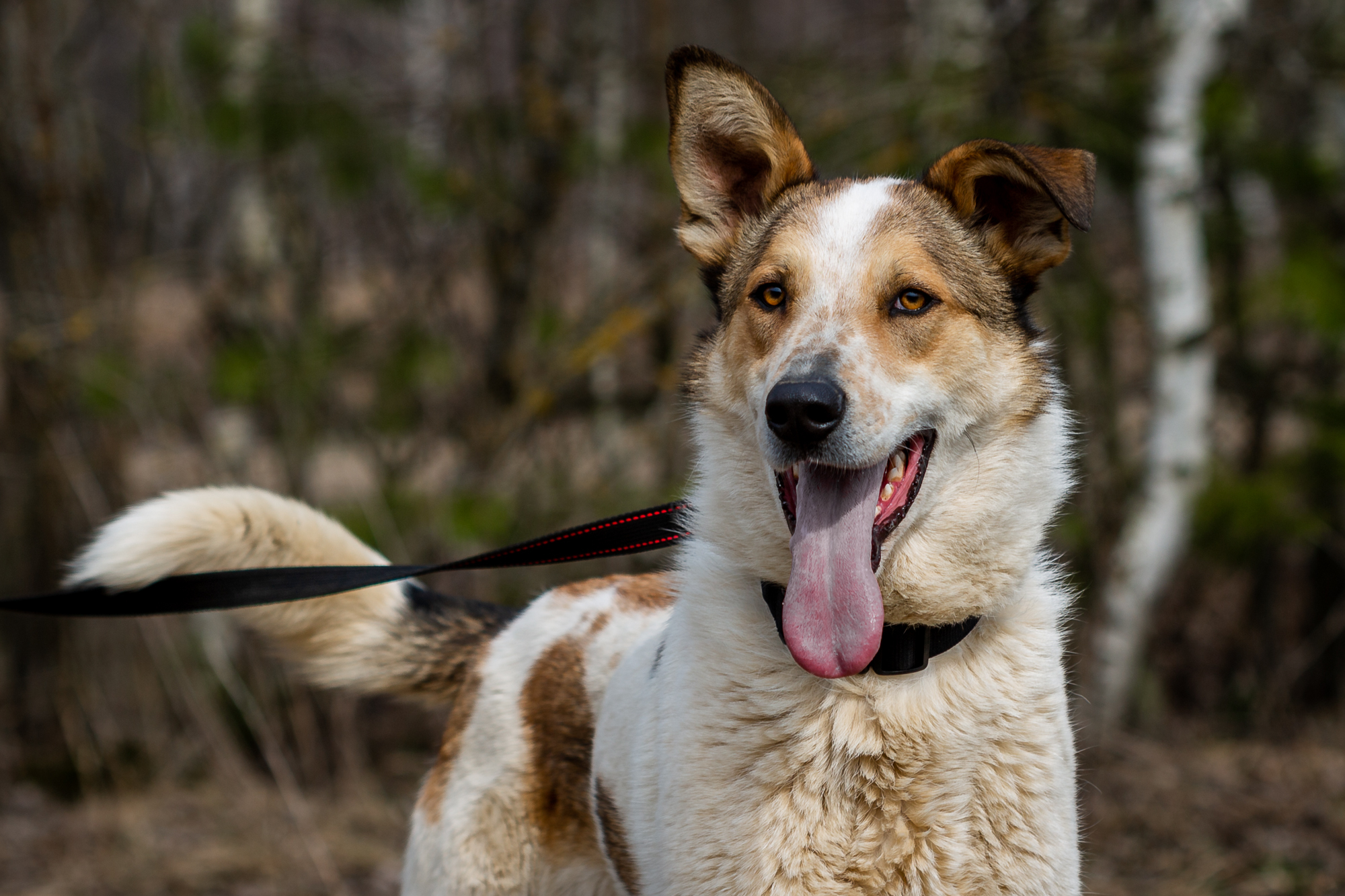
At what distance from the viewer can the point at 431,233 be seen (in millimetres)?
7621

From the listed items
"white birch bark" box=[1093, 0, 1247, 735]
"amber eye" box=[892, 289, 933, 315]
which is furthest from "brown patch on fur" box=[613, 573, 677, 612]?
"white birch bark" box=[1093, 0, 1247, 735]

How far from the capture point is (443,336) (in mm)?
7066

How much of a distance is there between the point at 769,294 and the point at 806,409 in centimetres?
45

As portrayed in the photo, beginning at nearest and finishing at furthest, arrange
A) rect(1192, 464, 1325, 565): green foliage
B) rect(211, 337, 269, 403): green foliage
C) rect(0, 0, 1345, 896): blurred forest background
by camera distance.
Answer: rect(0, 0, 1345, 896): blurred forest background → rect(211, 337, 269, 403): green foliage → rect(1192, 464, 1325, 565): green foliage

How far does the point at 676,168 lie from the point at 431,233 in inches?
204

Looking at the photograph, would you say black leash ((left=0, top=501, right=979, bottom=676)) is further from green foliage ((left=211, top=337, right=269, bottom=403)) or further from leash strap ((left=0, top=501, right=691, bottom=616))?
green foliage ((left=211, top=337, right=269, bottom=403))

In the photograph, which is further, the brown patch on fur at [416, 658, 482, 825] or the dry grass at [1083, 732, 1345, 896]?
the dry grass at [1083, 732, 1345, 896]

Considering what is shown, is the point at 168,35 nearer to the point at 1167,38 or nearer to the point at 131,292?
the point at 131,292

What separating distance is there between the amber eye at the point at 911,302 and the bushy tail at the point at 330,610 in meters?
1.54

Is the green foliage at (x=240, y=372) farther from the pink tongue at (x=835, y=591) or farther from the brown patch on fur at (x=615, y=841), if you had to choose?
the pink tongue at (x=835, y=591)

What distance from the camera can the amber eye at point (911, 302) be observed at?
244cm

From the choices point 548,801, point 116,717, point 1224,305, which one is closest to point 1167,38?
point 1224,305

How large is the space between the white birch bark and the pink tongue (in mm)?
4554

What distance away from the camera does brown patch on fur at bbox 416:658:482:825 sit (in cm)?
288
